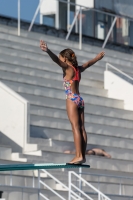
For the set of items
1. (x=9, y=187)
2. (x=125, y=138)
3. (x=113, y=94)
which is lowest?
(x=9, y=187)

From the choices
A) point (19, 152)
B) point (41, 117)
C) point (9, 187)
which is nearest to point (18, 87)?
point (41, 117)

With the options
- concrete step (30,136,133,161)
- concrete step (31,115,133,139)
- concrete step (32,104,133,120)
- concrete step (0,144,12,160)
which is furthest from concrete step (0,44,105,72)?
concrete step (0,144,12,160)

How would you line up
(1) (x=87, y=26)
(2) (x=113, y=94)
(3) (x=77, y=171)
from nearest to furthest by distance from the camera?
(3) (x=77, y=171), (2) (x=113, y=94), (1) (x=87, y=26)

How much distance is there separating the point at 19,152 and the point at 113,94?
14.8 ft

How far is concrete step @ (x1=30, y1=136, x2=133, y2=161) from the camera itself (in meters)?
16.0

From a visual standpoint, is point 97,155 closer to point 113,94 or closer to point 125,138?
point 125,138

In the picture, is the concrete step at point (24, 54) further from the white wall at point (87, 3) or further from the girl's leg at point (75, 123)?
the girl's leg at point (75, 123)

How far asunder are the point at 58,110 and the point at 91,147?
1.02 metres

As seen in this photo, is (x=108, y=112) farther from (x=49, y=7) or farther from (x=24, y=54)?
(x=49, y=7)

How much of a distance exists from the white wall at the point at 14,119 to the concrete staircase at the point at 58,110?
243mm

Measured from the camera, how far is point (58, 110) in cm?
1742

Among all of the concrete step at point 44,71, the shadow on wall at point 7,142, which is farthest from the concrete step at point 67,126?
the concrete step at point 44,71

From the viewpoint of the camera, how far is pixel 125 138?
1784 centimetres

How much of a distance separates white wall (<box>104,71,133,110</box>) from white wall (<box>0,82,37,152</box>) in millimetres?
3847
